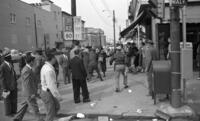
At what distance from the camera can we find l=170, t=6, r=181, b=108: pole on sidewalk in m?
6.67

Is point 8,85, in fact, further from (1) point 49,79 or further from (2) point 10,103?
(1) point 49,79

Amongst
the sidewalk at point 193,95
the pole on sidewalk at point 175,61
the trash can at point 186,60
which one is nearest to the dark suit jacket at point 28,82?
the pole on sidewalk at point 175,61

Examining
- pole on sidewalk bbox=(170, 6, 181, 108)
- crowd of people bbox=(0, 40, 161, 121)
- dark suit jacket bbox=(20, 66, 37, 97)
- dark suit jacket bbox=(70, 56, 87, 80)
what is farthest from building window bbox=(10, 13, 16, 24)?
pole on sidewalk bbox=(170, 6, 181, 108)

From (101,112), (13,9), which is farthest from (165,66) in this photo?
(13,9)

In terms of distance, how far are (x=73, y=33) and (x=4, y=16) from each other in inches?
1020

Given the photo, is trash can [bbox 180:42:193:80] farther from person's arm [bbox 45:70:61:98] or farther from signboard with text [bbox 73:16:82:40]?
signboard with text [bbox 73:16:82:40]

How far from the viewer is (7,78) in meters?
7.41

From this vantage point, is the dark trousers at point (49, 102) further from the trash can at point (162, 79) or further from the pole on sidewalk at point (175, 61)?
the pole on sidewalk at point (175, 61)

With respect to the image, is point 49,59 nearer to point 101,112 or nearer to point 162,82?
point 101,112

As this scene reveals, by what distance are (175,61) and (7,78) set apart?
15.2ft

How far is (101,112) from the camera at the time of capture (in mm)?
7457

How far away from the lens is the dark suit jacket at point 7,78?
7.32 metres

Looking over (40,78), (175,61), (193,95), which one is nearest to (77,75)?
(40,78)

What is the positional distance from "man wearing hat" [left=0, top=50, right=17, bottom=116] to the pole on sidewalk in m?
4.46
